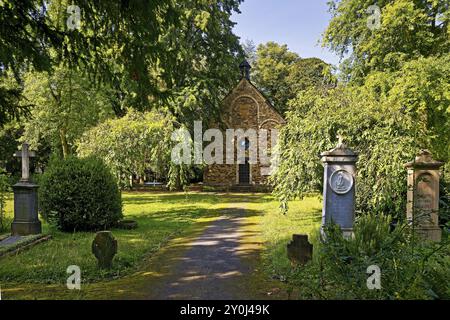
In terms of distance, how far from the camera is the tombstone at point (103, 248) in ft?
20.8

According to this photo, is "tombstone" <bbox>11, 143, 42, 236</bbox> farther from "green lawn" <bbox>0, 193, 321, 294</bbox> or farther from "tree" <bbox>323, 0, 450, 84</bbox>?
"tree" <bbox>323, 0, 450, 84</bbox>

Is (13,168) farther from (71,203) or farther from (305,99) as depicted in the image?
(305,99)

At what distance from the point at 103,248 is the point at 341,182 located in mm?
5046

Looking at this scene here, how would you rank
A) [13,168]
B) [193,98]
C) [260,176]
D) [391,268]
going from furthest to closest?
[13,168] < [260,176] < [193,98] < [391,268]

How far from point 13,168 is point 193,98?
20450mm

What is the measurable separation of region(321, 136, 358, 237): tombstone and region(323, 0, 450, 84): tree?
29.0ft

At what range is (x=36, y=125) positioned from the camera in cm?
2403

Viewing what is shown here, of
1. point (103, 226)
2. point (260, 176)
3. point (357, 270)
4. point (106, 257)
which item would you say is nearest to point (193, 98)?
point (260, 176)

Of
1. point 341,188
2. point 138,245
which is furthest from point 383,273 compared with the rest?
point 138,245

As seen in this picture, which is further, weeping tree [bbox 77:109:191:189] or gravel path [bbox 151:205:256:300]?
weeping tree [bbox 77:109:191:189]

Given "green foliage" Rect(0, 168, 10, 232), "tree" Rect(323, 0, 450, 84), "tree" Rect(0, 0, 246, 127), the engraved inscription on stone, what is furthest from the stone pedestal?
"tree" Rect(323, 0, 450, 84)

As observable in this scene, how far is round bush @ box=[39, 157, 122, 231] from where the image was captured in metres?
10.1

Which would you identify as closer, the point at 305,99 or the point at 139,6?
the point at 139,6
